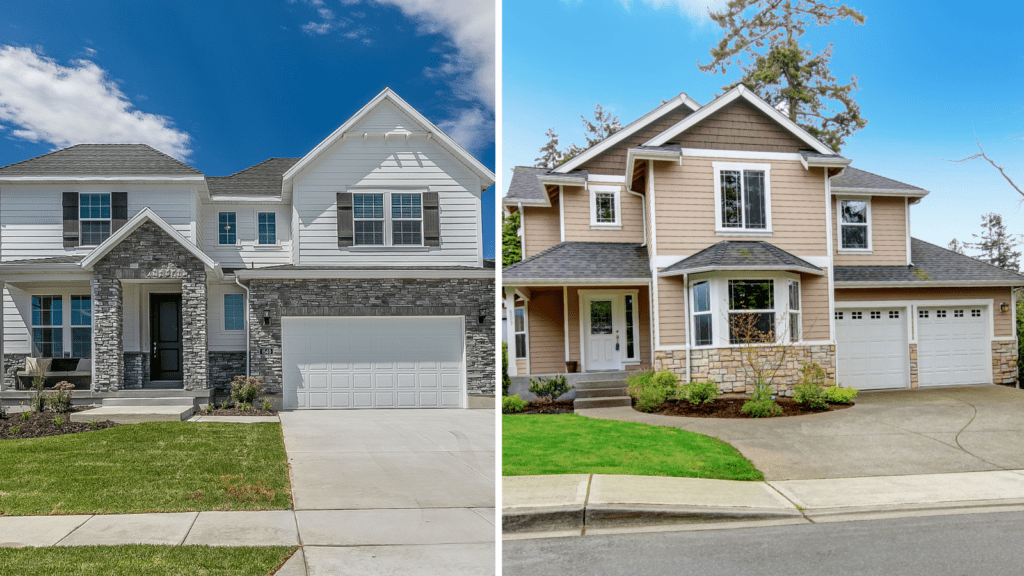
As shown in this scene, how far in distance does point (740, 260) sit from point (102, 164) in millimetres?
11337

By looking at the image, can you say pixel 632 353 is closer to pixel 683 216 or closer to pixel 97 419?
pixel 683 216

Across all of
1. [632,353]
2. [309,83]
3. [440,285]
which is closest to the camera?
[632,353]

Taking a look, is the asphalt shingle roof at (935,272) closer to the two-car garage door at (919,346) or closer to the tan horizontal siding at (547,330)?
the two-car garage door at (919,346)

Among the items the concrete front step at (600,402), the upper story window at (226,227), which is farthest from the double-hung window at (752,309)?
the upper story window at (226,227)

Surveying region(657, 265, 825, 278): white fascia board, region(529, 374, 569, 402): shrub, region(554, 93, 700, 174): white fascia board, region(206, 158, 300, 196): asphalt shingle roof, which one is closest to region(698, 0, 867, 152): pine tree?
region(554, 93, 700, 174): white fascia board

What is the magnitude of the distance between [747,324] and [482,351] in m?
4.63

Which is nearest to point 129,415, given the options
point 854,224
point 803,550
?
point 803,550

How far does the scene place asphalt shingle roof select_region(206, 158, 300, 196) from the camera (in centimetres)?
1304

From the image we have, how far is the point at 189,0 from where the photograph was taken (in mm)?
14703

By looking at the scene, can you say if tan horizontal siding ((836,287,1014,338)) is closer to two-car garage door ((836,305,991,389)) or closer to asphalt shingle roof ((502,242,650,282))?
two-car garage door ((836,305,991,389))

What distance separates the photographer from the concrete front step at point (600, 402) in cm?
854

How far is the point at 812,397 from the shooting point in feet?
27.8

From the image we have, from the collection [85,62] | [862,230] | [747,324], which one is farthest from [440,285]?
[85,62]

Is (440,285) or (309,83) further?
(309,83)
